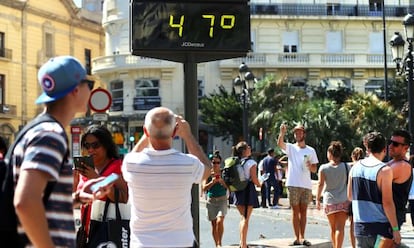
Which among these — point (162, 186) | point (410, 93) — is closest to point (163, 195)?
point (162, 186)

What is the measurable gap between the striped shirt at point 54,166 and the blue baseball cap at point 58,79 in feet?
0.58

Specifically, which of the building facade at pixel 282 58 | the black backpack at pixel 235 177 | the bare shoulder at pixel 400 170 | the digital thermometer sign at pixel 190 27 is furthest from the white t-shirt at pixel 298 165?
the building facade at pixel 282 58

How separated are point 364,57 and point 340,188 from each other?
130 ft

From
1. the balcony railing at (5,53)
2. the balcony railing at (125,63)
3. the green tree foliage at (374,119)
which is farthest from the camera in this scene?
the balcony railing at (5,53)

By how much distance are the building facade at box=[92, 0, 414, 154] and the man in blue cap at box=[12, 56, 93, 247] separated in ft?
140

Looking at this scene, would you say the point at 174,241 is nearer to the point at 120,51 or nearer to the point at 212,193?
the point at 212,193

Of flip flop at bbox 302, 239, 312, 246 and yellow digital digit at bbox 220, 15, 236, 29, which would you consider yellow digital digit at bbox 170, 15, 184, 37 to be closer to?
yellow digital digit at bbox 220, 15, 236, 29

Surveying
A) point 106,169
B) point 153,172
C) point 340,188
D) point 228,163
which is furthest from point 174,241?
point 228,163

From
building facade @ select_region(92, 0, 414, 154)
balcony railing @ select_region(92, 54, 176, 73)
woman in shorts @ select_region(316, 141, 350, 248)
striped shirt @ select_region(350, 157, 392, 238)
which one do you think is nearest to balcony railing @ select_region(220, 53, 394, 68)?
building facade @ select_region(92, 0, 414, 154)

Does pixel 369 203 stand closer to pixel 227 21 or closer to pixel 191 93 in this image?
pixel 191 93

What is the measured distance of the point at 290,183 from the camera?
33.7 ft

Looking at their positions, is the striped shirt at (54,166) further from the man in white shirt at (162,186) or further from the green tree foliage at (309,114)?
the green tree foliage at (309,114)

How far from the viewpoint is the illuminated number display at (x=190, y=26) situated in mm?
6879

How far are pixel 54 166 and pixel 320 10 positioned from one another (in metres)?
46.7
